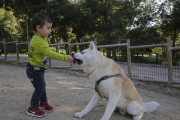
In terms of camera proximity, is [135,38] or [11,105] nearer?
[11,105]

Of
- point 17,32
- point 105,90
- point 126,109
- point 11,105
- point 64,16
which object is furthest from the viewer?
point 17,32

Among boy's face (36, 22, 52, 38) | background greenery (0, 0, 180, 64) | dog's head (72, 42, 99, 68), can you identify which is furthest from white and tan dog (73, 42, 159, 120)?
background greenery (0, 0, 180, 64)

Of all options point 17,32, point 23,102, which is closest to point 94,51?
point 23,102

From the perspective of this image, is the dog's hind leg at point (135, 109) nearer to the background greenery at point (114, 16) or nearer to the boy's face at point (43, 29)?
the boy's face at point (43, 29)

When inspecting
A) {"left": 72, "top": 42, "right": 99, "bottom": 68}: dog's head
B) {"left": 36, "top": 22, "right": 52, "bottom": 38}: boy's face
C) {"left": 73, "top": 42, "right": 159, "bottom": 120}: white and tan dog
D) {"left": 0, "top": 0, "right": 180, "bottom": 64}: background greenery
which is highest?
{"left": 0, "top": 0, "right": 180, "bottom": 64}: background greenery

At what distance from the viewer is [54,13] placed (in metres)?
15.7

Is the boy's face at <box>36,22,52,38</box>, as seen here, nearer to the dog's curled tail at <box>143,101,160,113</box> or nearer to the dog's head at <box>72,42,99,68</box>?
the dog's head at <box>72,42,99,68</box>

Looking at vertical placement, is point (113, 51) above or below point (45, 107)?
above

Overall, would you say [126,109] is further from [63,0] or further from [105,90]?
[63,0]

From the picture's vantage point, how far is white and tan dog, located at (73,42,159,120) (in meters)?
2.33

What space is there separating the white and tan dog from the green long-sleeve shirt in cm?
30

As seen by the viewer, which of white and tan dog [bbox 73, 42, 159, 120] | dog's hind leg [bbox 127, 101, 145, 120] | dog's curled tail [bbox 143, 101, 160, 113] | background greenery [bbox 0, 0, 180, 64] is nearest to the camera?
white and tan dog [bbox 73, 42, 159, 120]

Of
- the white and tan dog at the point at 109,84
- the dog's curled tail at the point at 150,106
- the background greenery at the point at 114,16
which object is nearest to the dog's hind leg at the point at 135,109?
the white and tan dog at the point at 109,84

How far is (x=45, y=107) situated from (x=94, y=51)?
1.46 metres
